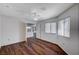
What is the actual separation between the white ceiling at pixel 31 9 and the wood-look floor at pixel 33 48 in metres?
0.52

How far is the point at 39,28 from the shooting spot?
5.93 ft

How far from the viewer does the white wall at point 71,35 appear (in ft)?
5.31

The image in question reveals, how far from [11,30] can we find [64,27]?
42.7 inches

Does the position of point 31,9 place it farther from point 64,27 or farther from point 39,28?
point 64,27

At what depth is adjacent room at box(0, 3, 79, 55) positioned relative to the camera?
5.13 ft

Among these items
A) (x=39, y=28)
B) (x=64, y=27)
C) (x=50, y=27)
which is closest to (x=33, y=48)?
(x=39, y=28)

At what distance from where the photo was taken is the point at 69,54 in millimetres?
1551

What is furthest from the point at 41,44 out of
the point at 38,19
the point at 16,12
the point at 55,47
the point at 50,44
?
the point at 16,12

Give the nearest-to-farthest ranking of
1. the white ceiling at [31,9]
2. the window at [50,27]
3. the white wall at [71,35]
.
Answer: the white ceiling at [31,9]
the white wall at [71,35]
the window at [50,27]

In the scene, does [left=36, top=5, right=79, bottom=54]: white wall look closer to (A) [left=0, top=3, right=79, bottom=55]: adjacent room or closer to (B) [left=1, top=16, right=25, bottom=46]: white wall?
(A) [left=0, top=3, right=79, bottom=55]: adjacent room

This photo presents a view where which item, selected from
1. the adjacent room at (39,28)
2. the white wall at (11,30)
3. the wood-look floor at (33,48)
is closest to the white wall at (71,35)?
the adjacent room at (39,28)

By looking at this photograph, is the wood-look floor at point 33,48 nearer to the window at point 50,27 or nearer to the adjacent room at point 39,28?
the adjacent room at point 39,28

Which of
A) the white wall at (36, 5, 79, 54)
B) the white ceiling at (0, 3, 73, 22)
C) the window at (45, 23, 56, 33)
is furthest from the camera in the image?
the window at (45, 23, 56, 33)

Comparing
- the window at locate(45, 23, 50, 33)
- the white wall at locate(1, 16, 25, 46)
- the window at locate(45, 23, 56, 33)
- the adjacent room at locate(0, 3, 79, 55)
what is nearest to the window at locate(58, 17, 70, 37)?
the adjacent room at locate(0, 3, 79, 55)
